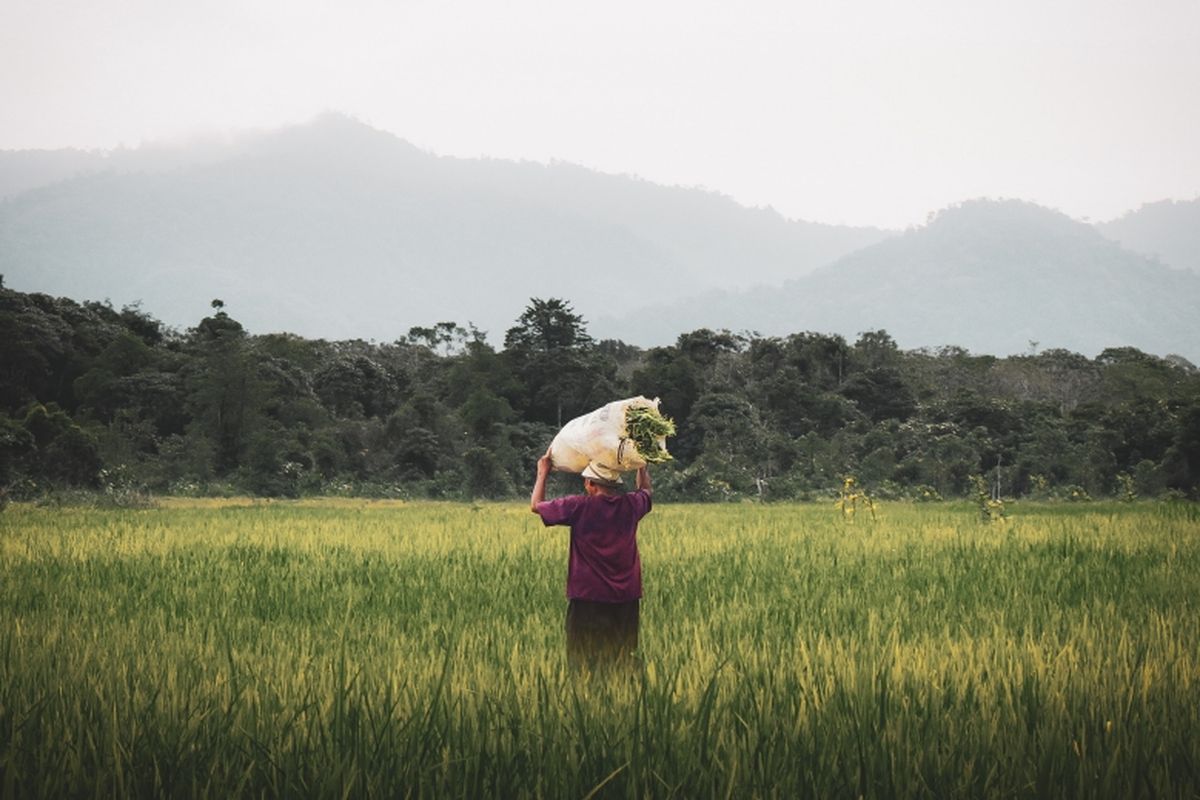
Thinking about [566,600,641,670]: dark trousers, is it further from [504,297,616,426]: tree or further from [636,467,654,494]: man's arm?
[504,297,616,426]: tree

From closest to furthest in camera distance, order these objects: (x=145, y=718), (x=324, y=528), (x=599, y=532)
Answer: (x=145, y=718) → (x=599, y=532) → (x=324, y=528)

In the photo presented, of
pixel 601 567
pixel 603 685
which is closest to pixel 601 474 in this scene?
pixel 601 567

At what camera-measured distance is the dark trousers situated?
430 cm

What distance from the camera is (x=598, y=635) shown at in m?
4.31

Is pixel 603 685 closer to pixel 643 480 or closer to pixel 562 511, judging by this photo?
pixel 562 511

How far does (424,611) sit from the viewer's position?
21.6ft

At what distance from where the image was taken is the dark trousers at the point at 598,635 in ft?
14.1

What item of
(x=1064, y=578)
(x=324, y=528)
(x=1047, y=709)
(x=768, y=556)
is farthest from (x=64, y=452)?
(x=1047, y=709)

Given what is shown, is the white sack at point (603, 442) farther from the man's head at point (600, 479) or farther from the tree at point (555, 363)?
the tree at point (555, 363)

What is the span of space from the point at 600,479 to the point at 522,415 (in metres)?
27.8

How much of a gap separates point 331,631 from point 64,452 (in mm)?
18497

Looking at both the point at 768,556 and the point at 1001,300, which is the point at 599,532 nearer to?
the point at 768,556

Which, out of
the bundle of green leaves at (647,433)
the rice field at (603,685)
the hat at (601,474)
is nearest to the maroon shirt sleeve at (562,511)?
the hat at (601,474)

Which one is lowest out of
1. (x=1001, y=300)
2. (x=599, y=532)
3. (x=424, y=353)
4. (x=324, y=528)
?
(x=324, y=528)
